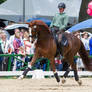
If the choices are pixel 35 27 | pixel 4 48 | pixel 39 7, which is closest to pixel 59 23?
pixel 35 27

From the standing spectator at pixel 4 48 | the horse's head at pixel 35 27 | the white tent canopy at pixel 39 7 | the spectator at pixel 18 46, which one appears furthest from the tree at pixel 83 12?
the horse's head at pixel 35 27

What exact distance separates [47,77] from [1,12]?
Result: 7.04m

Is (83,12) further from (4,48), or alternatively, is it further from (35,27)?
(35,27)

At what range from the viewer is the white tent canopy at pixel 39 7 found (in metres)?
25.1

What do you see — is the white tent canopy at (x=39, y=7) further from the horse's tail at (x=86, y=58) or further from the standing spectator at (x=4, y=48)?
the horse's tail at (x=86, y=58)

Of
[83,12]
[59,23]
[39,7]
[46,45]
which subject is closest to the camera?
[46,45]

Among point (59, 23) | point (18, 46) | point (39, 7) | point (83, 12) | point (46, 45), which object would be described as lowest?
point (18, 46)

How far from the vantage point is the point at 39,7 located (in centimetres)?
2525

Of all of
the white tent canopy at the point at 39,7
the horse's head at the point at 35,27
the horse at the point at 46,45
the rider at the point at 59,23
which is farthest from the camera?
the white tent canopy at the point at 39,7

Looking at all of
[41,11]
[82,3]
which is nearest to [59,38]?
[41,11]

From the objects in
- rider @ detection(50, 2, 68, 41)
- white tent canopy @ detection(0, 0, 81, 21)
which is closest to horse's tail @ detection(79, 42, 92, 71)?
rider @ detection(50, 2, 68, 41)

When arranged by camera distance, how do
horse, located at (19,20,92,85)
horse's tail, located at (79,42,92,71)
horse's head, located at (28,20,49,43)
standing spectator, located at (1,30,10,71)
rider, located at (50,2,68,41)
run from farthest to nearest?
standing spectator, located at (1,30,10,71)
horse's tail, located at (79,42,92,71)
rider, located at (50,2,68,41)
horse, located at (19,20,92,85)
horse's head, located at (28,20,49,43)

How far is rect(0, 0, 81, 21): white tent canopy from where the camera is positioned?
82.3 ft

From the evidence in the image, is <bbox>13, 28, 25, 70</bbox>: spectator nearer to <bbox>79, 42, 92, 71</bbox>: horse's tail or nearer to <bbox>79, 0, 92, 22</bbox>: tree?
<bbox>79, 42, 92, 71</bbox>: horse's tail
